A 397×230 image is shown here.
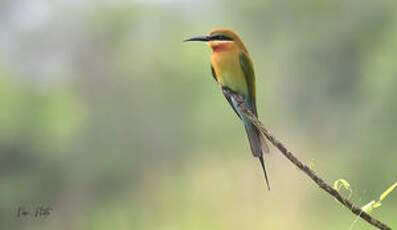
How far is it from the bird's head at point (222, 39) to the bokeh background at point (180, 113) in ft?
23.0

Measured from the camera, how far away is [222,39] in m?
1.29

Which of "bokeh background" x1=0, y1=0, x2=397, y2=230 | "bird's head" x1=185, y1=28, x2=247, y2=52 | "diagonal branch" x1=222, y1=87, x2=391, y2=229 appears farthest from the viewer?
"bokeh background" x1=0, y1=0, x2=397, y2=230

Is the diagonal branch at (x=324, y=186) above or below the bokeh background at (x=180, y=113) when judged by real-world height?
above

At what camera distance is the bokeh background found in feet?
32.8

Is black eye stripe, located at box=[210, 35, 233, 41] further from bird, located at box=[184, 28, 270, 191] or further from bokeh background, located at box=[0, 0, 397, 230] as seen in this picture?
bokeh background, located at box=[0, 0, 397, 230]

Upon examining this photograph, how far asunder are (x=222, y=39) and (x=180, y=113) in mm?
11897

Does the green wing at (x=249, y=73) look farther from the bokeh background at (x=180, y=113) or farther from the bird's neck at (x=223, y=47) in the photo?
the bokeh background at (x=180, y=113)

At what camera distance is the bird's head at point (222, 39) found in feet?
3.80

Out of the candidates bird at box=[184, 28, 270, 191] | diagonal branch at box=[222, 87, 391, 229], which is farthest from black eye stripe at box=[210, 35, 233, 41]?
diagonal branch at box=[222, 87, 391, 229]

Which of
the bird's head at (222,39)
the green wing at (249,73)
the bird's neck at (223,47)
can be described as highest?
the bird's head at (222,39)

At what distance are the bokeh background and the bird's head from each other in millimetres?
6999

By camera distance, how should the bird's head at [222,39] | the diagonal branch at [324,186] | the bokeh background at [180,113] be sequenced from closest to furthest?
1. the diagonal branch at [324,186]
2. the bird's head at [222,39]
3. the bokeh background at [180,113]

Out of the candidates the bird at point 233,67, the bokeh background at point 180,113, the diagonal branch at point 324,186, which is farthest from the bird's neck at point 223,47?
the bokeh background at point 180,113

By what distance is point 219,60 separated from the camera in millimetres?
1379
